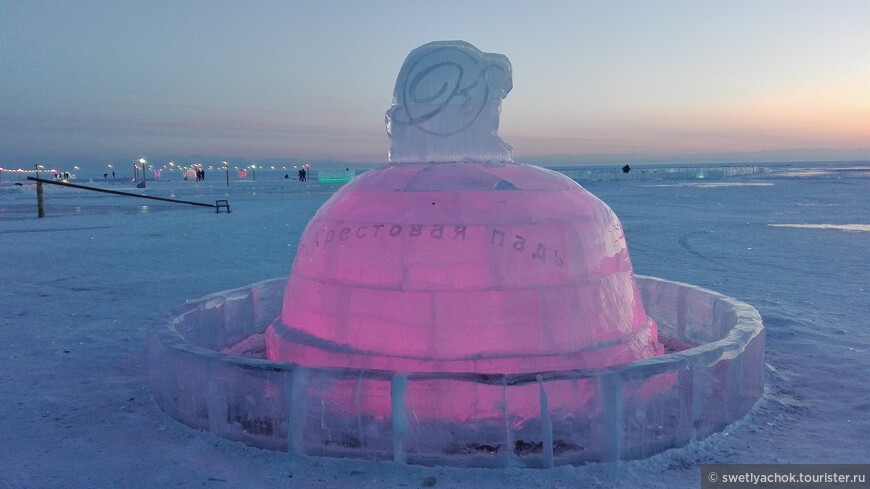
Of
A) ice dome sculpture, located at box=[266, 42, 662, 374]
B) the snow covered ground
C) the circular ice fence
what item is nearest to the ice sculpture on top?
ice dome sculpture, located at box=[266, 42, 662, 374]

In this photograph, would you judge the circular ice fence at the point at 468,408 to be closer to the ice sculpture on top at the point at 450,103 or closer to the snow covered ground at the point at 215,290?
the snow covered ground at the point at 215,290

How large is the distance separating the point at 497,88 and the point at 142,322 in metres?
6.21

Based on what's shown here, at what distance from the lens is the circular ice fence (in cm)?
426

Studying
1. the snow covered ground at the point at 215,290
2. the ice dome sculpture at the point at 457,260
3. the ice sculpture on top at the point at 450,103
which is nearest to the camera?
the snow covered ground at the point at 215,290

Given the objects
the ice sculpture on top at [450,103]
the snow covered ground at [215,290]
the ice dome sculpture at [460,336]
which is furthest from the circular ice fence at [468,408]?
the ice sculpture on top at [450,103]

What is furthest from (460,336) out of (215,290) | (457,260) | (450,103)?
(215,290)

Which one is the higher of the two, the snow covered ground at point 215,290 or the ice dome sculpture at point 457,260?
the ice dome sculpture at point 457,260

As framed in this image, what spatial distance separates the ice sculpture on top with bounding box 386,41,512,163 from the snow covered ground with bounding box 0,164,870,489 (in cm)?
281

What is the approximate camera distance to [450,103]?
213 inches

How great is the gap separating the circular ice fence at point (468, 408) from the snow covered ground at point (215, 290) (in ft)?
0.38

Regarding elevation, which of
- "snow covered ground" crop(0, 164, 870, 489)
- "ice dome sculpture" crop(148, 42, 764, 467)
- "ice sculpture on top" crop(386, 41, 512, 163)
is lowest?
"snow covered ground" crop(0, 164, 870, 489)

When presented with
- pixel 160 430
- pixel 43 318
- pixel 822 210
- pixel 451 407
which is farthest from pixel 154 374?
pixel 822 210

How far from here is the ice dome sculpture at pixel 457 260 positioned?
4.82 m

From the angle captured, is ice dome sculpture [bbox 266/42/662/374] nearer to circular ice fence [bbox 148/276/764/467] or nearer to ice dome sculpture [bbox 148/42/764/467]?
ice dome sculpture [bbox 148/42/764/467]
